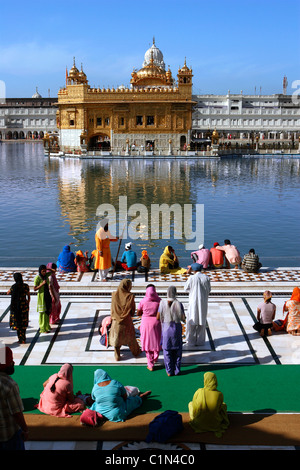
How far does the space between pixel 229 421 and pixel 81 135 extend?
4223 cm

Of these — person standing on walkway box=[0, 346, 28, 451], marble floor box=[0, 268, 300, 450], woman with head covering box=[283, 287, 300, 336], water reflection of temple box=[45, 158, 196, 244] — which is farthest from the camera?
water reflection of temple box=[45, 158, 196, 244]

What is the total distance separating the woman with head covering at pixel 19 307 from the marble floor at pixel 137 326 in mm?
184

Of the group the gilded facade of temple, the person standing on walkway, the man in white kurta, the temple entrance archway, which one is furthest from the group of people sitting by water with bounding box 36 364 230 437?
the temple entrance archway

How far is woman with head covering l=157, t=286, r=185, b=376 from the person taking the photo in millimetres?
5168

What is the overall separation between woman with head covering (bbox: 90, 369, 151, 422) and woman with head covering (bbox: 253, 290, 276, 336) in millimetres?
2246

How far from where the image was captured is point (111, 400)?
14.4 ft

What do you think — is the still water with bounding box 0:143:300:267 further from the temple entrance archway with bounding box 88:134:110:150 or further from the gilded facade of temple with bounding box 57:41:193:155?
the temple entrance archway with bounding box 88:134:110:150

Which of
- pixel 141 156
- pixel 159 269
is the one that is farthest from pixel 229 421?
pixel 141 156

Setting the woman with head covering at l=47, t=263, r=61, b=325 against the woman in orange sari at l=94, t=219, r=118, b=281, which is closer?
the woman with head covering at l=47, t=263, r=61, b=325

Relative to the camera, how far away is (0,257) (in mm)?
11500

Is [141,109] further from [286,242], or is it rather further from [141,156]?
[286,242]

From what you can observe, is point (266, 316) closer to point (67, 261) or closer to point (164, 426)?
point (164, 426)

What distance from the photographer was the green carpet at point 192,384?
4.64 meters

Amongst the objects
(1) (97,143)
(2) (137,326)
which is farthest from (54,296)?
(1) (97,143)
